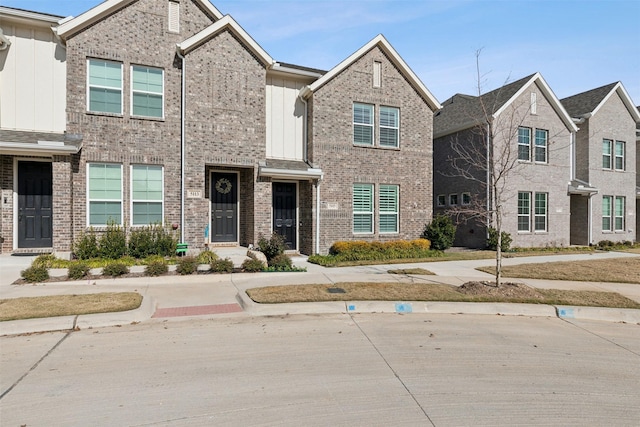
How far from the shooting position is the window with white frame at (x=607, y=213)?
21.7 meters

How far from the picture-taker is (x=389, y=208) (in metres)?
15.9

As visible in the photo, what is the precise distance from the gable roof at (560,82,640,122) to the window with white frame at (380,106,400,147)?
481 inches

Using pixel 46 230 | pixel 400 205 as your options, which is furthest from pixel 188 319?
pixel 400 205

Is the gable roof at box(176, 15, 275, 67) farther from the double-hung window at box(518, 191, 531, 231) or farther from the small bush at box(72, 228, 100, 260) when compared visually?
the double-hung window at box(518, 191, 531, 231)

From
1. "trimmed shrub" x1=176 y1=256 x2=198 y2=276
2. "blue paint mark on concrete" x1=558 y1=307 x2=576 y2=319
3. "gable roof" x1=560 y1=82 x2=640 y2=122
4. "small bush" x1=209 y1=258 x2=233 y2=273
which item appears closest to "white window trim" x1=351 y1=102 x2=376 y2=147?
"small bush" x1=209 y1=258 x2=233 y2=273

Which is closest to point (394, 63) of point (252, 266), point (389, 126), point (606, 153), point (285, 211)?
point (389, 126)

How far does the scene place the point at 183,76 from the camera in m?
12.7

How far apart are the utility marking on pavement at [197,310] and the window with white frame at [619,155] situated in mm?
23986

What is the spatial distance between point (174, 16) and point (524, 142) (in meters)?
16.3

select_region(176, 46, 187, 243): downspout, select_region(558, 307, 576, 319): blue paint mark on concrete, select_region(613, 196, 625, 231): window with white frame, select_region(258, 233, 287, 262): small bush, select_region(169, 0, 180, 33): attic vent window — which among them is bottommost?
select_region(558, 307, 576, 319): blue paint mark on concrete

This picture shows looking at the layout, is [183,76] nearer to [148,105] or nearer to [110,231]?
[148,105]

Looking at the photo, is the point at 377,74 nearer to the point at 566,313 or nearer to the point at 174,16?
the point at 174,16

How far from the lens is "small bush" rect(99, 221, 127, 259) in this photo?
11445mm

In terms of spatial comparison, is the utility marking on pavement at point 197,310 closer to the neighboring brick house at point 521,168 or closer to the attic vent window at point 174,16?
the attic vent window at point 174,16
